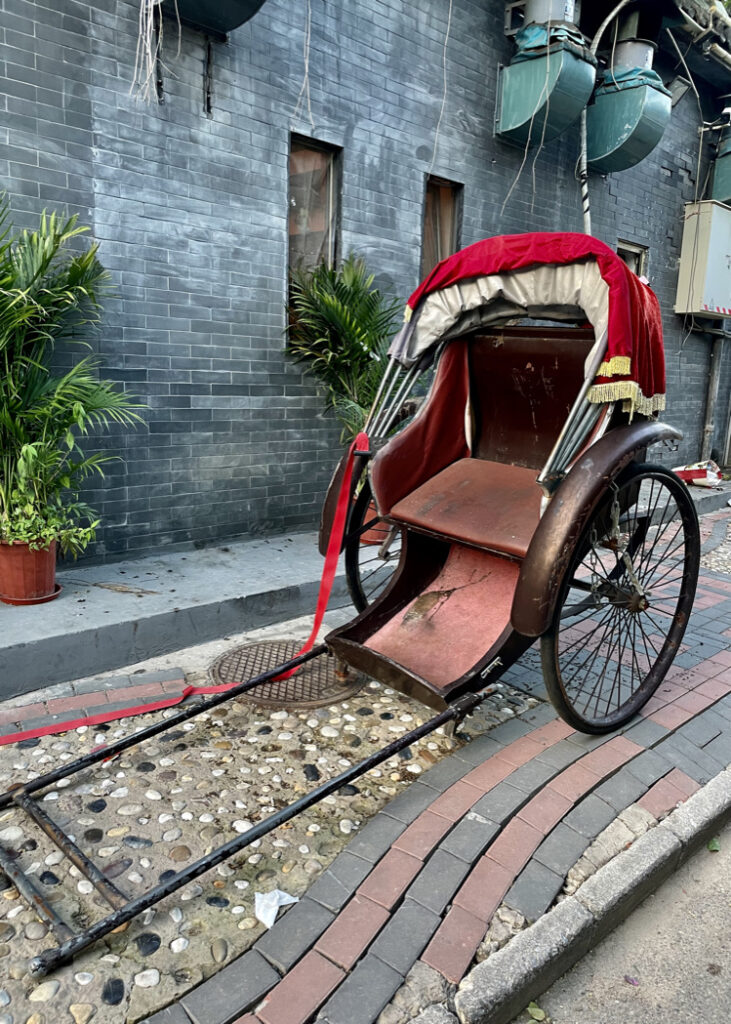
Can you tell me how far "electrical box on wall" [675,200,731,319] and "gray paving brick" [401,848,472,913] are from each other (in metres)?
9.88

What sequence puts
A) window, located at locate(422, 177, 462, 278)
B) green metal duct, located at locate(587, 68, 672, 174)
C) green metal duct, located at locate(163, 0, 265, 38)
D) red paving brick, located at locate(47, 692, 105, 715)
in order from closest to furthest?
red paving brick, located at locate(47, 692, 105, 715) < green metal duct, located at locate(163, 0, 265, 38) < window, located at locate(422, 177, 462, 278) < green metal duct, located at locate(587, 68, 672, 174)

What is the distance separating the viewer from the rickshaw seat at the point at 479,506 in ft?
10.6

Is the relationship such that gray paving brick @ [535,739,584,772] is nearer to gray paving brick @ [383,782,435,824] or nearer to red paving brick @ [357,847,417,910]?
gray paving brick @ [383,782,435,824]

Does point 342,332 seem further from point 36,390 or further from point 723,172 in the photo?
point 723,172

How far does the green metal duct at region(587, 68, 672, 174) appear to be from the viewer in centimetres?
764

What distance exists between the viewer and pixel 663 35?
28.1 ft

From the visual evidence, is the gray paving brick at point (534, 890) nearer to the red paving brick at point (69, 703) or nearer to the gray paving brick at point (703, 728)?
the gray paving brick at point (703, 728)

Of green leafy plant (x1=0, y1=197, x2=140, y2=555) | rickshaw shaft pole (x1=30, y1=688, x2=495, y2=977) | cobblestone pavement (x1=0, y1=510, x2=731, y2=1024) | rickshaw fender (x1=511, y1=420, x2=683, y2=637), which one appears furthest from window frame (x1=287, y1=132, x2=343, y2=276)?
rickshaw shaft pole (x1=30, y1=688, x2=495, y2=977)

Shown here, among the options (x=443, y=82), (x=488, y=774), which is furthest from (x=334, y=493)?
(x=443, y=82)

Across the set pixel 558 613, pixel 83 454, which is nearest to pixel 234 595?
pixel 83 454

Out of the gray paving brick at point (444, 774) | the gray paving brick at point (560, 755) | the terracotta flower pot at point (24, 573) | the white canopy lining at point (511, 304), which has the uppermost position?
the white canopy lining at point (511, 304)

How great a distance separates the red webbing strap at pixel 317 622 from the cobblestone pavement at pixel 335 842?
0.05 metres

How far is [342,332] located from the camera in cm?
562

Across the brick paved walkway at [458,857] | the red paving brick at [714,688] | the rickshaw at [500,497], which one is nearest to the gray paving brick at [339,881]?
the brick paved walkway at [458,857]
